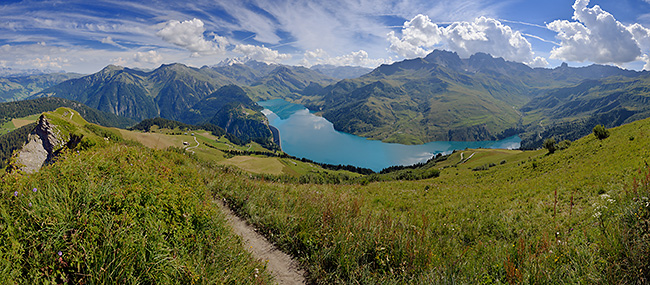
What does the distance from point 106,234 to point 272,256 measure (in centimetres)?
334

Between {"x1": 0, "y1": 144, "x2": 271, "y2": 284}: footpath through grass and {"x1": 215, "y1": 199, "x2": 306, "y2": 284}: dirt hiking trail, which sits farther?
{"x1": 215, "y1": 199, "x2": 306, "y2": 284}: dirt hiking trail

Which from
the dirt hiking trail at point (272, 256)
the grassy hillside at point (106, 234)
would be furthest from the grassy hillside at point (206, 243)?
the dirt hiking trail at point (272, 256)

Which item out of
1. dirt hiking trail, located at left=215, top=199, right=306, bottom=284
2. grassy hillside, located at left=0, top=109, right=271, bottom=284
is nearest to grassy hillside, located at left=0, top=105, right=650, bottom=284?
grassy hillside, located at left=0, top=109, right=271, bottom=284

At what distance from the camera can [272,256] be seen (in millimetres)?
5859

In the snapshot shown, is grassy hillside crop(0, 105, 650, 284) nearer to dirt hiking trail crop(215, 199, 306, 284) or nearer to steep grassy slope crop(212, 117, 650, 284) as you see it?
steep grassy slope crop(212, 117, 650, 284)

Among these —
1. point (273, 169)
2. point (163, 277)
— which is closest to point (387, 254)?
point (163, 277)

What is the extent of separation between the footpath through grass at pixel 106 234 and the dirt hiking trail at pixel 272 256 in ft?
2.04

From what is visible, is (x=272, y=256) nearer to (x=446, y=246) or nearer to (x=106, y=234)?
(x=106, y=234)

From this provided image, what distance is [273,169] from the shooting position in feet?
473

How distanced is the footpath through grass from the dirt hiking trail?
0.62m

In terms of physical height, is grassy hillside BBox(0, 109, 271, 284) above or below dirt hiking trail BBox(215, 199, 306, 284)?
above

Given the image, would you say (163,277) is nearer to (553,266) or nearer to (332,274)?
(332,274)

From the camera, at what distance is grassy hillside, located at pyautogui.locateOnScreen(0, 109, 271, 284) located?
3160mm

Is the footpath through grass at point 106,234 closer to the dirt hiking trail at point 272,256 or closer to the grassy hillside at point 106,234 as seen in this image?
the grassy hillside at point 106,234
